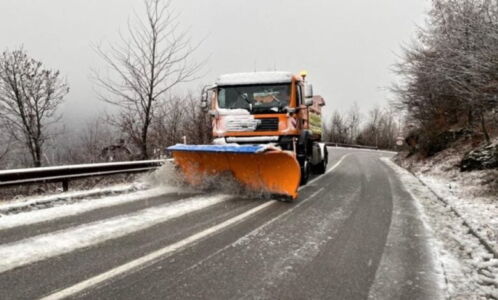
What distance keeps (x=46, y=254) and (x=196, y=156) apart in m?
4.90

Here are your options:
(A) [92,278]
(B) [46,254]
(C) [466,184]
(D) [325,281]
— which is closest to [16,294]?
(A) [92,278]

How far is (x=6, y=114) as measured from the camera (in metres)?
18.9

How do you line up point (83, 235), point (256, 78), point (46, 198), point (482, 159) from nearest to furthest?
1. point (83, 235)
2. point (46, 198)
3. point (256, 78)
4. point (482, 159)

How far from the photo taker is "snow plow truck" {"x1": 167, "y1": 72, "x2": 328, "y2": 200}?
26.6ft

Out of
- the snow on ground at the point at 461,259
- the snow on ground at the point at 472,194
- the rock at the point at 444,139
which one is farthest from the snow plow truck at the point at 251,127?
the rock at the point at 444,139

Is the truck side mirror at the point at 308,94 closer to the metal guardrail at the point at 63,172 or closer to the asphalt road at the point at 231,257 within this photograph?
the asphalt road at the point at 231,257

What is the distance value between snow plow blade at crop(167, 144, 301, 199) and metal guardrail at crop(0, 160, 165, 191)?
5.87 feet

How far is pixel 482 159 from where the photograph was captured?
1157cm

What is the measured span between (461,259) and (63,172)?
7744mm

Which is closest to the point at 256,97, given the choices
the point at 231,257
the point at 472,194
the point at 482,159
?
the point at 472,194

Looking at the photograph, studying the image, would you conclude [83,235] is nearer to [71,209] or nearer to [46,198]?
[71,209]

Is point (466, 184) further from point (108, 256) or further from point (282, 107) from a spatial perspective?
point (108, 256)

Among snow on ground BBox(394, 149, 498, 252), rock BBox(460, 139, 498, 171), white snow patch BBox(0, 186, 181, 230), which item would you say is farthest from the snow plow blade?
rock BBox(460, 139, 498, 171)

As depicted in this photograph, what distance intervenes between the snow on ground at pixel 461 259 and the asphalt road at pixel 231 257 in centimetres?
18
